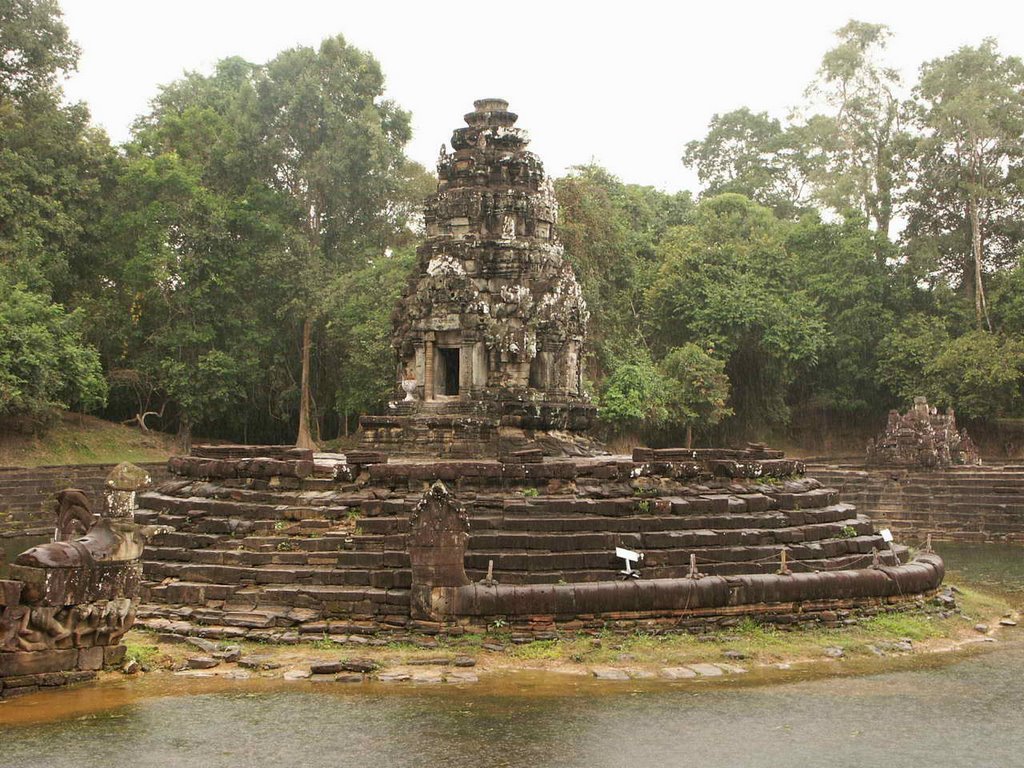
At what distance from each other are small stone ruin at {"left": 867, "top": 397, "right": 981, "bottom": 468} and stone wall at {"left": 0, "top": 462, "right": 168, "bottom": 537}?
20.9 m

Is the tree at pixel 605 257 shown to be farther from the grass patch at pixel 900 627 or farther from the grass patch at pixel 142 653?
the grass patch at pixel 142 653

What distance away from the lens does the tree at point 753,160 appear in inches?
2092

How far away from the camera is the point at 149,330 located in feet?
116

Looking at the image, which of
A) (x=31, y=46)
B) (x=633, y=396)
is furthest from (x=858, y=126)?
(x=31, y=46)

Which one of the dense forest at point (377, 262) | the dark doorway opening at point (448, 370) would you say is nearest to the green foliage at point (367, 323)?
the dense forest at point (377, 262)

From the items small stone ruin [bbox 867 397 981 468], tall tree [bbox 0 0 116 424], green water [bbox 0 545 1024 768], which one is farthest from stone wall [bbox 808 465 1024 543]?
tall tree [bbox 0 0 116 424]

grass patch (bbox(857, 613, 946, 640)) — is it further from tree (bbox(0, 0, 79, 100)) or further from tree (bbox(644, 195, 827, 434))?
tree (bbox(0, 0, 79, 100))

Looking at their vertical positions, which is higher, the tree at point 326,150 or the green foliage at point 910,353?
the tree at point 326,150

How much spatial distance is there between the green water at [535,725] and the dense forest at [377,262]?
21.0 m

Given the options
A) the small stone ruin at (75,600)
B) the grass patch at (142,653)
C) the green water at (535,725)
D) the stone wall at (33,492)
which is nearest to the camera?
the green water at (535,725)

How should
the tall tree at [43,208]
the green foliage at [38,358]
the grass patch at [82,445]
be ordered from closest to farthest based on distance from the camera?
the green foliage at [38,358], the tall tree at [43,208], the grass patch at [82,445]

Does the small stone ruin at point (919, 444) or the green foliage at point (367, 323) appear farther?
the green foliage at point (367, 323)

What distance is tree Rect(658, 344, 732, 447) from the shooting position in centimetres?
3291

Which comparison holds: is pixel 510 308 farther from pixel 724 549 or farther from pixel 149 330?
pixel 149 330
